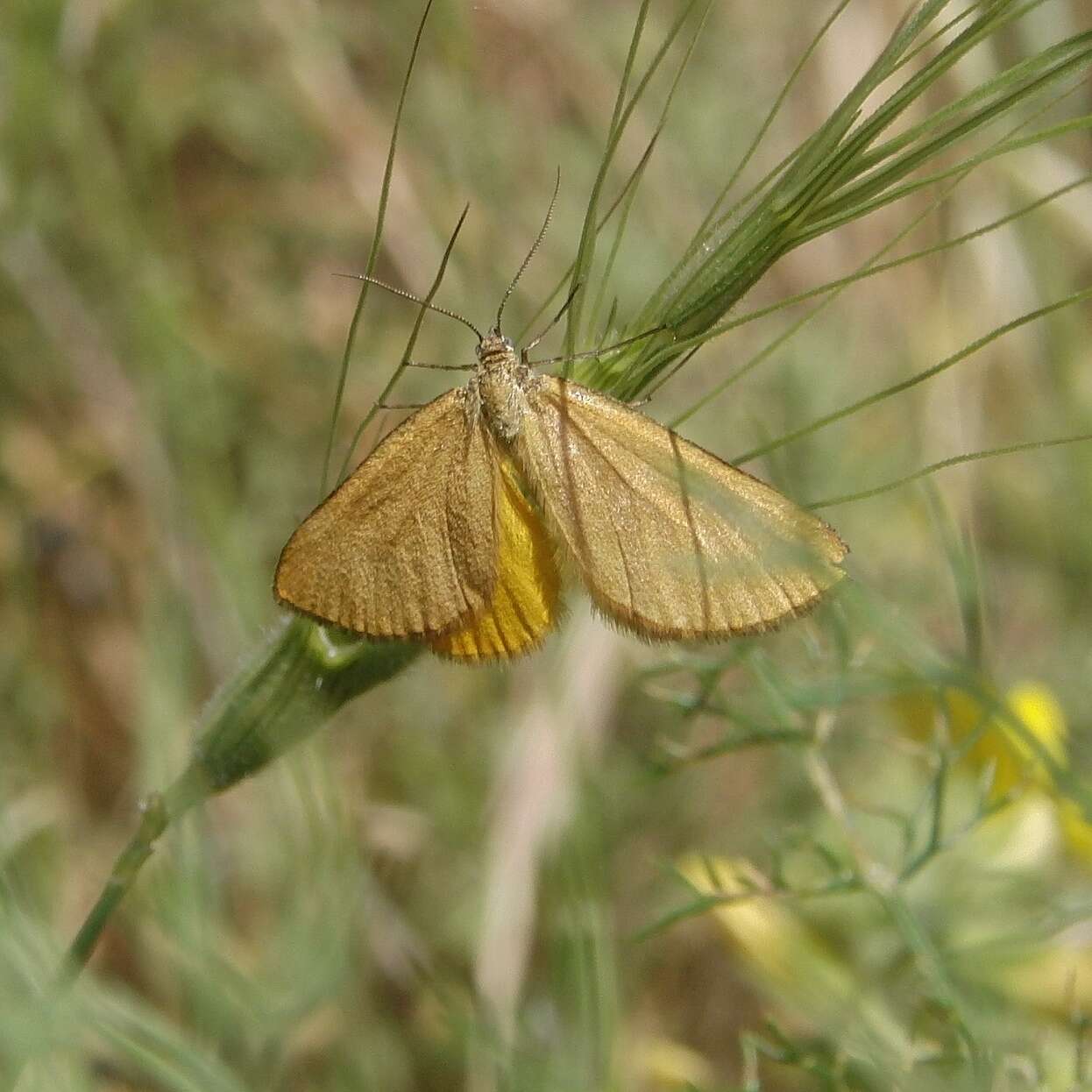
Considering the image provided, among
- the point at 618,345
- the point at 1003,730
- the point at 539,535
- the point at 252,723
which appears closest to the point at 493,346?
the point at 539,535

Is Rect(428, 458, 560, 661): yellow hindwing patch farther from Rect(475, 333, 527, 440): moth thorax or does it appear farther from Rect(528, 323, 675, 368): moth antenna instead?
Rect(528, 323, 675, 368): moth antenna

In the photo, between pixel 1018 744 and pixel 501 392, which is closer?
pixel 501 392

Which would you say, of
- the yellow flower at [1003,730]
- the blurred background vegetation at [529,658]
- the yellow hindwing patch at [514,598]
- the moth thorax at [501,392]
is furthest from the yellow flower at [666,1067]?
the moth thorax at [501,392]

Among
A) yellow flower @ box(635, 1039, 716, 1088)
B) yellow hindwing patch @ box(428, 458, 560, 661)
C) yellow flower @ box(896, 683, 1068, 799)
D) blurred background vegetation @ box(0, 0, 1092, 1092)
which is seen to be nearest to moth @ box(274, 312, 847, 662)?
yellow hindwing patch @ box(428, 458, 560, 661)

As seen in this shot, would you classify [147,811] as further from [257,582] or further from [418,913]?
[418,913]

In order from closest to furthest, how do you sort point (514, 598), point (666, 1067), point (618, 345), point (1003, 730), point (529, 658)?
point (618, 345), point (514, 598), point (1003, 730), point (666, 1067), point (529, 658)

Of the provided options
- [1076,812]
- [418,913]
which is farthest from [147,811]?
[418,913]

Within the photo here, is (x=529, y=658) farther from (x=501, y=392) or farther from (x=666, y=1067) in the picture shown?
(x=501, y=392)

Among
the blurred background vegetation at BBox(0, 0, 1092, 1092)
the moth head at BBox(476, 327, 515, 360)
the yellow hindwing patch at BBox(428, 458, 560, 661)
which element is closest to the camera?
the yellow hindwing patch at BBox(428, 458, 560, 661)
